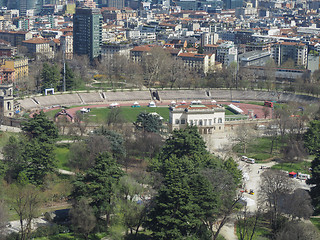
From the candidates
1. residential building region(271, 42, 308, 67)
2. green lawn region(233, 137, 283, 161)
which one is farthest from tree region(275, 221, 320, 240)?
residential building region(271, 42, 308, 67)

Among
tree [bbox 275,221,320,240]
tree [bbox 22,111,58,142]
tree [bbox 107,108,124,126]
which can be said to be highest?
tree [bbox 22,111,58,142]

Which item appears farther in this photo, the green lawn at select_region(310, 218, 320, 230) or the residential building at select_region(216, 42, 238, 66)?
the residential building at select_region(216, 42, 238, 66)

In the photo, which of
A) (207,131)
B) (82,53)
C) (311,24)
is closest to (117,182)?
(207,131)

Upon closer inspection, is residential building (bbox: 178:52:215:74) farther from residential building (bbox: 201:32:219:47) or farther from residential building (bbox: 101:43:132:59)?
residential building (bbox: 201:32:219:47)

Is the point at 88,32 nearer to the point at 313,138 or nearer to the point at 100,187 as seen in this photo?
the point at 313,138

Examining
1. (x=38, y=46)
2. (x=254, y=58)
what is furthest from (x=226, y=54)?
(x=38, y=46)
